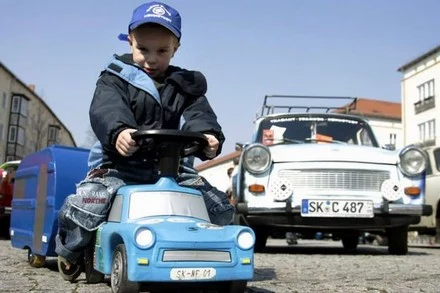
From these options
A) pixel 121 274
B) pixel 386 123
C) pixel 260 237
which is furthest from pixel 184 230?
pixel 386 123

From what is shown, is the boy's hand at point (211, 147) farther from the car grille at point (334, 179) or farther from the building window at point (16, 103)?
the building window at point (16, 103)

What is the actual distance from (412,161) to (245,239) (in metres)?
4.37

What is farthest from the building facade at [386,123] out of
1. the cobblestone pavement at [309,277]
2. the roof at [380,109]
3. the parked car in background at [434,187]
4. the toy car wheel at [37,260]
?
the toy car wheel at [37,260]

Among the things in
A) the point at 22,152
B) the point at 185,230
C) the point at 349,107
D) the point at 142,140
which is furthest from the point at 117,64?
the point at 22,152

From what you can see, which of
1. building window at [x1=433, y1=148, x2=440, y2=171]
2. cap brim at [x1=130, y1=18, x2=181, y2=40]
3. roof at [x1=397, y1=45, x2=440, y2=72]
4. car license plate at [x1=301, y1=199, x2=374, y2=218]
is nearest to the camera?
cap brim at [x1=130, y1=18, x2=181, y2=40]

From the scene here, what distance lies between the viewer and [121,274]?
259cm

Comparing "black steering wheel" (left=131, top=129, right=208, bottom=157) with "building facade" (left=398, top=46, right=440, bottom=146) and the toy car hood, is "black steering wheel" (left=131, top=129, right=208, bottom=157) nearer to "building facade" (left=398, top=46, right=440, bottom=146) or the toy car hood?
the toy car hood

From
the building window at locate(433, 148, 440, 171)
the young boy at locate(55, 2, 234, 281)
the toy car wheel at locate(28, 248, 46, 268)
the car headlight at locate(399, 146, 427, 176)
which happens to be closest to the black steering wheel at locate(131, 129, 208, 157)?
the young boy at locate(55, 2, 234, 281)

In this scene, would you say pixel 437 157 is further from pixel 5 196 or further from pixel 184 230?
pixel 184 230

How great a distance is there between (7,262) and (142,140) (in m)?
2.90

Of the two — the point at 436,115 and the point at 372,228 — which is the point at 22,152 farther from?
the point at 372,228

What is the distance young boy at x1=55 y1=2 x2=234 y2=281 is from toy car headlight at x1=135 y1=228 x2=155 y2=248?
1.83 ft

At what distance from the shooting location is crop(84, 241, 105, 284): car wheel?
10.7 feet

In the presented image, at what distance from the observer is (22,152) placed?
201ft
